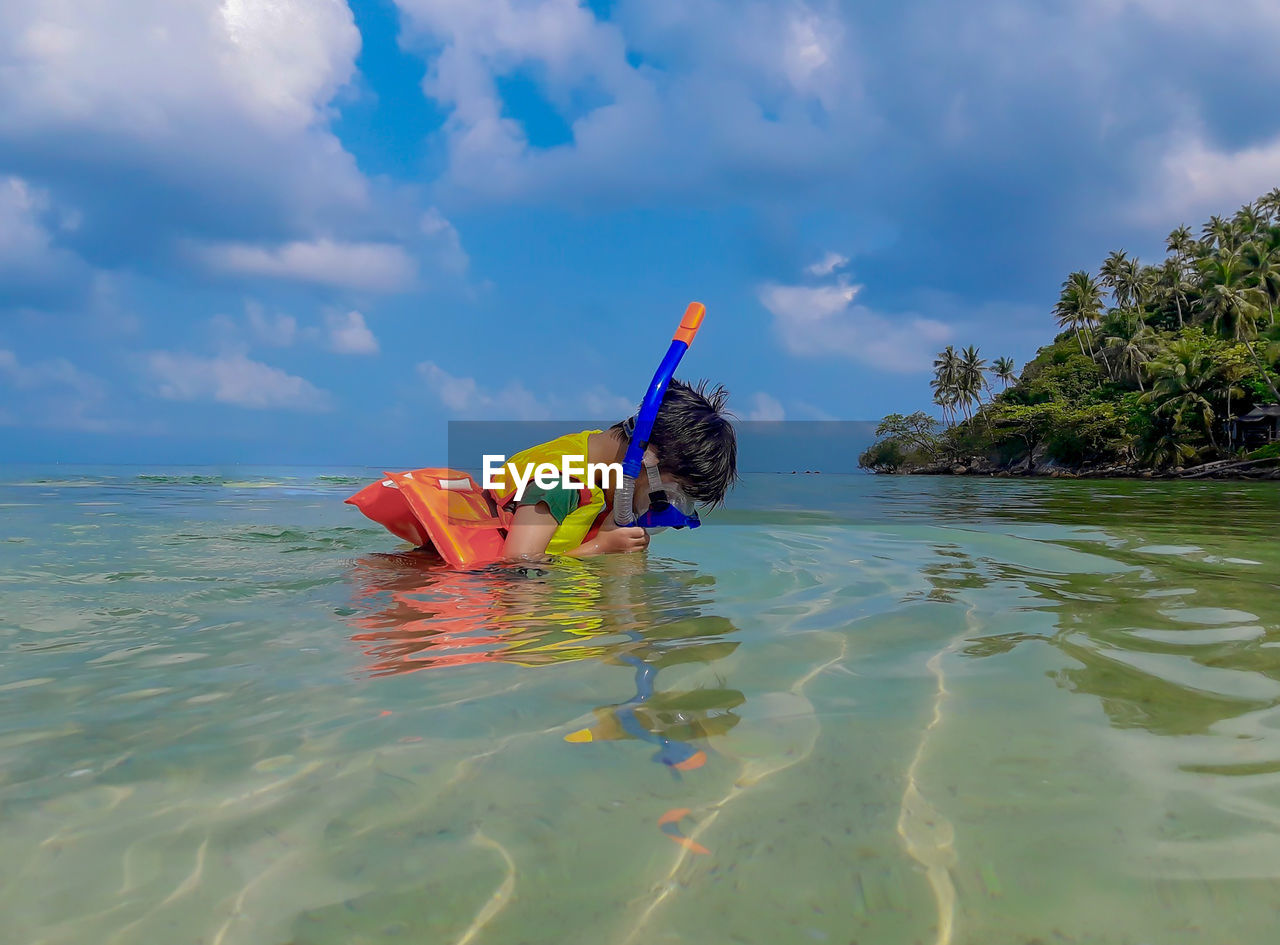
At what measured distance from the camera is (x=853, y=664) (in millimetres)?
2043

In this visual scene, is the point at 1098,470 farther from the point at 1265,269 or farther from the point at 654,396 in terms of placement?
the point at 654,396

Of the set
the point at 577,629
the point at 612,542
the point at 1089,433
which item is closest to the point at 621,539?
the point at 612,542

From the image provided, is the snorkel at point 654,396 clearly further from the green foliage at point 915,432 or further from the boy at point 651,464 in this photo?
the green foliage at point 915,432

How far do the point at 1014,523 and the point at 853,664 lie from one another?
20.3 feet

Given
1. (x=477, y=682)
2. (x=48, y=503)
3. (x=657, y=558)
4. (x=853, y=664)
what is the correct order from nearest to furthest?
(x=477, y=682)
(x=853, y=664)
(x=657, y=558)
(x=48, y=503)

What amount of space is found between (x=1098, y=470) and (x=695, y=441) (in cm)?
5197

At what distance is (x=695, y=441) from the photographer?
372 centimetres

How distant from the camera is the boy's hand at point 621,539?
4238 millimetres

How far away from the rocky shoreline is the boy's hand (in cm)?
3848

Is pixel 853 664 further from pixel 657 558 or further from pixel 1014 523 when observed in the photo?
pixel 1014 523

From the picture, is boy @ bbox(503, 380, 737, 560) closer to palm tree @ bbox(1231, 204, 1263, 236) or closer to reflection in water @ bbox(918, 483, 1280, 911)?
reflection in water @ bbox(918, 483, 1280, 911)

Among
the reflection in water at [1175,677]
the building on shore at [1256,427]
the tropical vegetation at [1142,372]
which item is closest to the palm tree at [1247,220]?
the tropical vegetation at [1142,372]

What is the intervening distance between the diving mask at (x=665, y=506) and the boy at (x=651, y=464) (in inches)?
0.7

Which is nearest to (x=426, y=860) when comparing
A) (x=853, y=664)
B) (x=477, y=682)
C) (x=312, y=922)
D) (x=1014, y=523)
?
(x=312, y=922)
